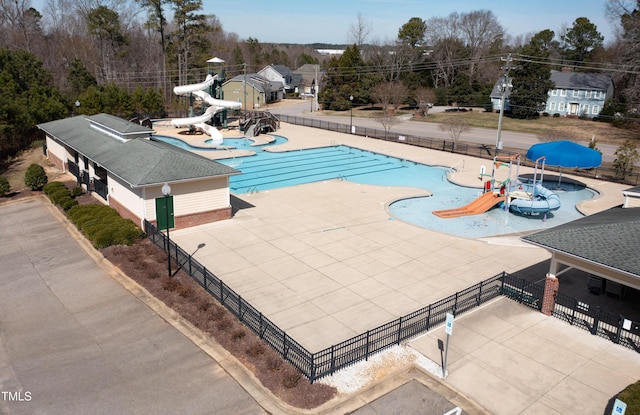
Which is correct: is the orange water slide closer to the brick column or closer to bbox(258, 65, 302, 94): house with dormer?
the brick column

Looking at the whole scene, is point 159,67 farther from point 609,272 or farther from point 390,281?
point 609,272

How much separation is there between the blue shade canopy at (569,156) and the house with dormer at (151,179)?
19.5 m

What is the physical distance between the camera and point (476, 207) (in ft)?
92.1

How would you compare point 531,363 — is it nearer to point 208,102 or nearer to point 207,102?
Result: point 208,102

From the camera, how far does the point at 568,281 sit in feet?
60.3

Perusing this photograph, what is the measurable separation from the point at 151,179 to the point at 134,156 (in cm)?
374

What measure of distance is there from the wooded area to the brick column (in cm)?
3875

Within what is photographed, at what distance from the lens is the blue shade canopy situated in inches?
1160

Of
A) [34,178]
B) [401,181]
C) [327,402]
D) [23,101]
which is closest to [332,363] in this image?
[327,402]

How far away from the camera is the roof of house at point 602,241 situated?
551 inches

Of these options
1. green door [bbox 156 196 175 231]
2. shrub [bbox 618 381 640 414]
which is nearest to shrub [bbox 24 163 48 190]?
green door [bbox 156 196 175 231]

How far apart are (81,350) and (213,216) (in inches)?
427

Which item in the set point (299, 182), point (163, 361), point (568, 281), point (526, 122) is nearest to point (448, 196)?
point (299, 182)

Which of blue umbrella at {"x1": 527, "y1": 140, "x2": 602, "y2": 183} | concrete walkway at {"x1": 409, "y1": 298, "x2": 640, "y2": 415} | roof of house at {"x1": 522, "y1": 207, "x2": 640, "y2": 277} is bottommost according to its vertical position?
concrete walkway at {"x1": 409, "y1": 298, "x2": 640, "y2": 415}
